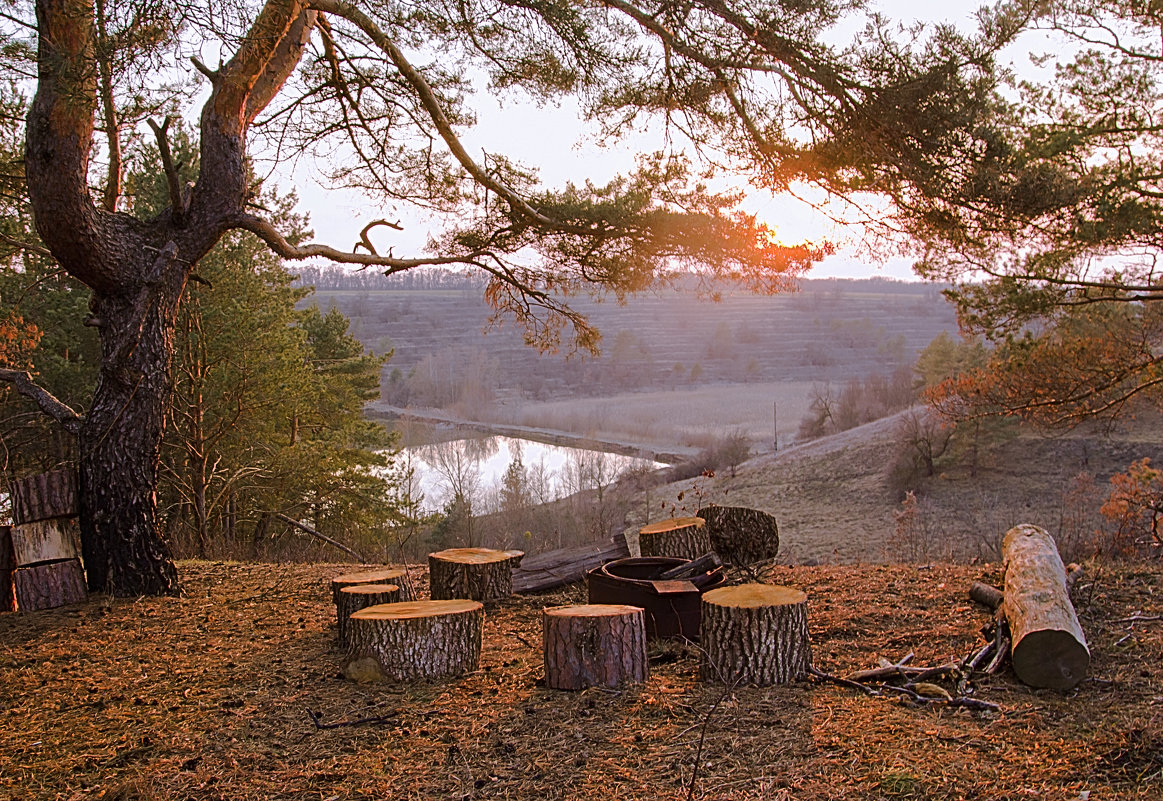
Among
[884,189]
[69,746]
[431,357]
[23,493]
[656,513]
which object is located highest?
[431,357]

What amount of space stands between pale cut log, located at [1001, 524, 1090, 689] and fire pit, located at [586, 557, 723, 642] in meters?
1.54

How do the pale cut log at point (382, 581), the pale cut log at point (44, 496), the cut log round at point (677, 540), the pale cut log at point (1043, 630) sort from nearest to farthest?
the pale cut log at point (1043, 630)
the pale cut log at point (382, 581)
the pale cut log at point (44, 496)
the cut log round at point (677, 540)

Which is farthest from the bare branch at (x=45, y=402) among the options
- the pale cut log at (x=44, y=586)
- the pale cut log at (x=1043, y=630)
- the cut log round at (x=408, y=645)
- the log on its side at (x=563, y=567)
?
the pale cut log at (x=1043, y=630)

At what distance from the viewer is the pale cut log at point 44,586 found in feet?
18.2

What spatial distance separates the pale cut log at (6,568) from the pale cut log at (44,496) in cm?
15

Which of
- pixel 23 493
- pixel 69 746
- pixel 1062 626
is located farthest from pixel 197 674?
pixel 1062 626

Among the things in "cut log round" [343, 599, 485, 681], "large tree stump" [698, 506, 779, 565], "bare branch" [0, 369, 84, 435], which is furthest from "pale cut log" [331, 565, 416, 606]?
"large tree stump" [698, 506, 779, 565]

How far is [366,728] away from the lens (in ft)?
11.6

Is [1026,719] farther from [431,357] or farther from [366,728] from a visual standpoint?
[431,357]

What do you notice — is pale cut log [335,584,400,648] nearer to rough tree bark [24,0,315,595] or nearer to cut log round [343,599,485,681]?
cut log round [343,599,485,681]

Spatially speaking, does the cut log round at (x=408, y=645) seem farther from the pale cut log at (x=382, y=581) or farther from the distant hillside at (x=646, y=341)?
the distant hillside at (x=646, y=341)

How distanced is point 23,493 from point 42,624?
883 millimetres

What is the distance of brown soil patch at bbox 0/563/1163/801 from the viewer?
2939 millimetres

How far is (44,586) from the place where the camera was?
219 inches
